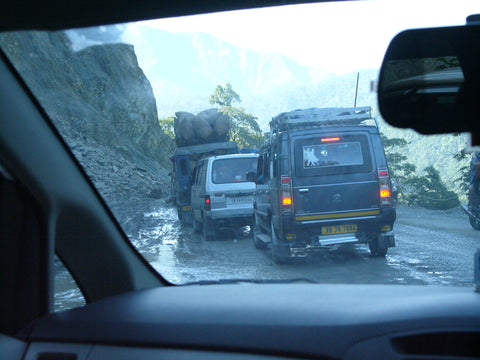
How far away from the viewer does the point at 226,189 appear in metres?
8.29

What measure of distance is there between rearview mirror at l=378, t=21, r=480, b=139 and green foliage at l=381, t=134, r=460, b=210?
3.91 ft

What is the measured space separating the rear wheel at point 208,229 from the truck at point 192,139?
Result: 21 centimetres

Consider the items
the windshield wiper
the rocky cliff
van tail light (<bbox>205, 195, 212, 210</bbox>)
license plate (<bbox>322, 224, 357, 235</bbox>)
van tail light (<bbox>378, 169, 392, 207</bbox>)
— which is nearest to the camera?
→ the rocky cliff

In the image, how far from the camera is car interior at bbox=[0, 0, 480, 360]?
2.18 meters

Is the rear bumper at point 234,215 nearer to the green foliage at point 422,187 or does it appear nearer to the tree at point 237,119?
the tree at point 237,119

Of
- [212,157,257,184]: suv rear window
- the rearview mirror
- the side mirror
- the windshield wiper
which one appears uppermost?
the rearview mirror

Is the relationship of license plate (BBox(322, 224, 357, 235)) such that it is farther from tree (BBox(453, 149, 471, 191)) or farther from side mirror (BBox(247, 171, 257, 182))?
side mirror (BBox(247, 171, 257, 182))

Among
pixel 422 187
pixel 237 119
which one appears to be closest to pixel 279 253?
pixel 237 119

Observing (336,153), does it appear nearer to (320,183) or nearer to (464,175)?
(320,183)

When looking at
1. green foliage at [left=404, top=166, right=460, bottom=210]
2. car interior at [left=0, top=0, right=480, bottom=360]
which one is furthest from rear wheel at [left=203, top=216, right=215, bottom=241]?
car interior at [left=0, top=0, right=480, bottom=360]

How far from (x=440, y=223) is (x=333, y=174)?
2261 millimetres

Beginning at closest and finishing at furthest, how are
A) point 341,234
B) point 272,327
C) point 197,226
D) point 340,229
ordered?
point 272,327, point 341,234, point 340,229, point 197,226

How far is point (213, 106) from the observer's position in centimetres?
418

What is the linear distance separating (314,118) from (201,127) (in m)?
1.22
